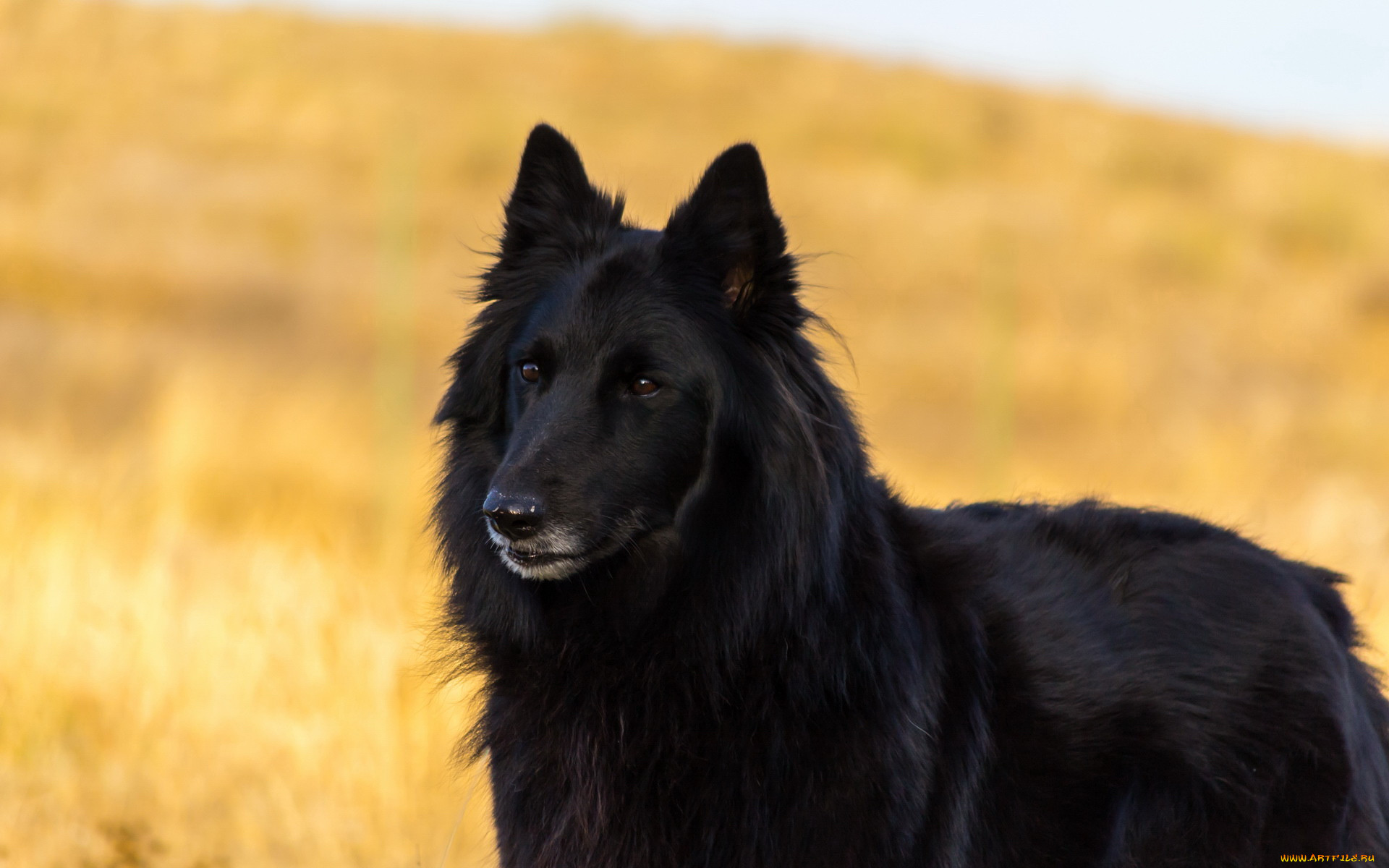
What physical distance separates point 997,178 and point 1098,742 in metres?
29.8

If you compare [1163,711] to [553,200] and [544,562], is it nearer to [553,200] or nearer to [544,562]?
[544,562]

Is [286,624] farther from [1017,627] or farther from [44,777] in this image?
[1017,627]

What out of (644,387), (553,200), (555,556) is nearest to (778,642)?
(555,556)

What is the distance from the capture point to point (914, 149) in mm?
31906

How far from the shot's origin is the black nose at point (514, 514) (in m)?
2.87

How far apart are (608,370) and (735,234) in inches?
19.8

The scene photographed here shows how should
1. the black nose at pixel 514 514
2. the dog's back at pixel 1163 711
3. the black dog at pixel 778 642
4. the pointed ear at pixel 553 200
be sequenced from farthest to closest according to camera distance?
the pointed ear at pixel 553 200
the dog's back at pixel 1163 711
the black dog at pixel 778 642
the black nose at pixel 514 514

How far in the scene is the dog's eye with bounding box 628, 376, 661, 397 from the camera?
125 inches

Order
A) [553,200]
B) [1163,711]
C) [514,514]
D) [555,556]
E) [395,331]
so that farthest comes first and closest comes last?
[395,331] < [553,200] < [1163,711] < [555,556] < [514,514]

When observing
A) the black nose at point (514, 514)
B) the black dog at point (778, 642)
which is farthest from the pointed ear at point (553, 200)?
the black nose at point (514, 514)

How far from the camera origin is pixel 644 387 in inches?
125

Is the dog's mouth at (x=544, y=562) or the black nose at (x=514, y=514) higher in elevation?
the black nose at (x=514, y=514)

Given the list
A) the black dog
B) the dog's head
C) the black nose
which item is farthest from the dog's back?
the black nose

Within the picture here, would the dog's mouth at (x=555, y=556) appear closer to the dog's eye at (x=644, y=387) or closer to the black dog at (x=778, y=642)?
the black dog at (x=778, y=642)
